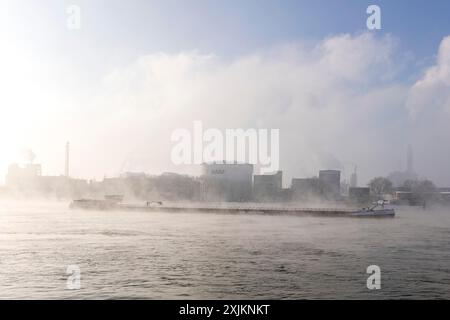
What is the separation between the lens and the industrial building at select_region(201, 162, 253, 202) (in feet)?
463

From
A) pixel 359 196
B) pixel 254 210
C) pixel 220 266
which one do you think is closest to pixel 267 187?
pixel 359 196

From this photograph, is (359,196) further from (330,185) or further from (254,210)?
(254,210)

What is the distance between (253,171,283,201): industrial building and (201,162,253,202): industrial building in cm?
197

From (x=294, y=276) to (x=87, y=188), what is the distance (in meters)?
151

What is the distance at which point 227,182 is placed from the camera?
142750mm

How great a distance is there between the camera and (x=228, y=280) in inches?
894

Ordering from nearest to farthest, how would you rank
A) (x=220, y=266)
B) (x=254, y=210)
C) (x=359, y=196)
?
(x=220, y=266) → (x=254, y=210) → (x=359, y=196)

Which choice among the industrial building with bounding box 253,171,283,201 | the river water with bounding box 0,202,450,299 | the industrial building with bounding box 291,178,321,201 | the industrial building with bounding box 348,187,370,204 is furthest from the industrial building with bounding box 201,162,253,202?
the river water with bounding box 0,202,450,299

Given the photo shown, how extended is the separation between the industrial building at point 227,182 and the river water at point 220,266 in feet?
318

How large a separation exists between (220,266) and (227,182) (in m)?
116

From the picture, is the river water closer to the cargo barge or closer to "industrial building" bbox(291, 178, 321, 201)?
the cargo barge

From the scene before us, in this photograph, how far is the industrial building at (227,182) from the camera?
141000 mm
